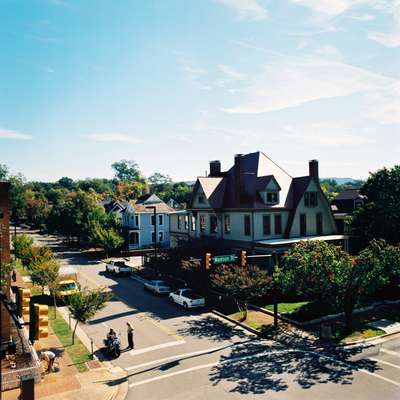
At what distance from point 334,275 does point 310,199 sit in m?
17.6

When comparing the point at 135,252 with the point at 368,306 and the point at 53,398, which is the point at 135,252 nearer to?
the point at 368,306

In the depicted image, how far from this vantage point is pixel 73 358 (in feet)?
66.1

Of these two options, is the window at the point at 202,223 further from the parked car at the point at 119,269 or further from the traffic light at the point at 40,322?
the traffic light at the point at 40,322

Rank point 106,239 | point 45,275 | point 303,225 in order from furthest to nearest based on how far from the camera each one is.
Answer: point 106,239, point 303,225, point 45,275

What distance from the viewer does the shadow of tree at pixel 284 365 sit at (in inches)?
682

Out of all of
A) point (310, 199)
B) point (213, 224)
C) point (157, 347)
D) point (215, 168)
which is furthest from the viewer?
point (215, 168)

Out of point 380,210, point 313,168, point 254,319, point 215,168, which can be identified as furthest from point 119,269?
point 380,210

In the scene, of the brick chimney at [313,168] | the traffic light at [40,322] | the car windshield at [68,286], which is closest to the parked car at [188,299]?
the car windshield at [68,286]

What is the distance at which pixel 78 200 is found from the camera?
69.6 meters

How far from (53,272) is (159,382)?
15.7m

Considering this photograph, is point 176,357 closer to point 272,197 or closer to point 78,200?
point 272,197

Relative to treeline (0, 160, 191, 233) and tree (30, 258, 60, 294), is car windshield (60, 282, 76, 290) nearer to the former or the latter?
tree (30, 258, 60, 294)

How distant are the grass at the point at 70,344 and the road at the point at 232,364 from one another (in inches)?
51.9

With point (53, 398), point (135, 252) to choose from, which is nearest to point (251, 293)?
point (53, 398)
